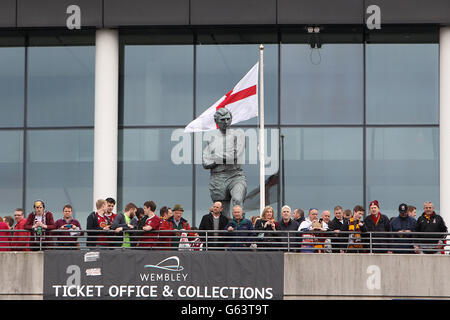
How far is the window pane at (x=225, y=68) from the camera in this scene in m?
24.9

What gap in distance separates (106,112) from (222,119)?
5973mm

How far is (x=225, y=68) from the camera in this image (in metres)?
25.0

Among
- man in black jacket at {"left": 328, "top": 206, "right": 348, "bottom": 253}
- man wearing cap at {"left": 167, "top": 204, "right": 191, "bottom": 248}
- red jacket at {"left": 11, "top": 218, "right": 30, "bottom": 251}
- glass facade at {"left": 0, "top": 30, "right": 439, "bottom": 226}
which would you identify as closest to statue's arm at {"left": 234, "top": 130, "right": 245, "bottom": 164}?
man wearing cap at {"left": 167, "top": 204, "right": 191, "bottom": 248}

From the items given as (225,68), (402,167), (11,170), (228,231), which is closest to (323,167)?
(402,167)

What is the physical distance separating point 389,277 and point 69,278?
6.31 m

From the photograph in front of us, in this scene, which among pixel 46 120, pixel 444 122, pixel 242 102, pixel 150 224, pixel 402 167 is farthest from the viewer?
pixel 46 120

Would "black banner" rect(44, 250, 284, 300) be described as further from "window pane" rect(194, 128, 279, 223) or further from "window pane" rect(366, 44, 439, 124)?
"window pane" rect(366, 44, 439, 124)

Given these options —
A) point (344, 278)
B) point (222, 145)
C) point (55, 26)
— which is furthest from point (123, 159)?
point (344, 278)

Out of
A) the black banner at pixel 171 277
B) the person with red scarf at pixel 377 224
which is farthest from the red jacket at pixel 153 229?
the person with red scarf at pixel 377 224

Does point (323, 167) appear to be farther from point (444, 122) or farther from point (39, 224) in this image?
point (39, 224)

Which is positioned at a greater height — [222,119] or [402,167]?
[222,119]

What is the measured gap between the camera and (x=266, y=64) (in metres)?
24.9

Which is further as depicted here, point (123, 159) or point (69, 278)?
point (123, 159)

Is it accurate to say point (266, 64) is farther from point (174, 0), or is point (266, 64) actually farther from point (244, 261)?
point (244, 261)
